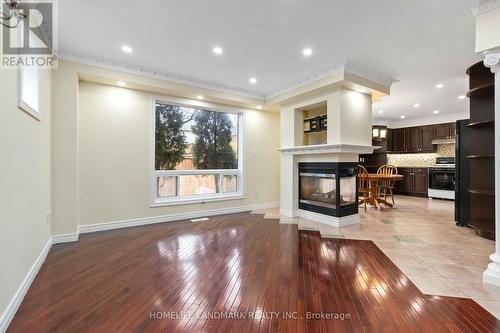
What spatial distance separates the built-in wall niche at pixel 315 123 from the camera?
183 inches

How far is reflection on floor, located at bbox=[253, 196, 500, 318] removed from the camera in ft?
6.73

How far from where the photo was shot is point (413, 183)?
25.7ft

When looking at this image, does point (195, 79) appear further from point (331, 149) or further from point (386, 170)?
point (386, 170)

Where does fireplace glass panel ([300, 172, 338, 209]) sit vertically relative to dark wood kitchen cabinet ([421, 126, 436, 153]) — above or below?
below

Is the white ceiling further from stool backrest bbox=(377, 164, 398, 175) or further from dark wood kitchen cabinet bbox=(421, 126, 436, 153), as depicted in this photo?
dark wood kitchen cabinet bbox=(421, 126, 436, 153)

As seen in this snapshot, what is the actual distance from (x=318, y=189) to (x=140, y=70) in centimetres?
397

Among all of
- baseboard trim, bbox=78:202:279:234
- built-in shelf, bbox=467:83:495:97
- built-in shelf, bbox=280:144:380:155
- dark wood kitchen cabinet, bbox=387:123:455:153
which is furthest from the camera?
dark wood kitchen cabinet, bbox=387:123:455:153

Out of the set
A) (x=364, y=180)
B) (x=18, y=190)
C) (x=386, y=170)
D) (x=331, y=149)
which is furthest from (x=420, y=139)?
(x=18, y=190)

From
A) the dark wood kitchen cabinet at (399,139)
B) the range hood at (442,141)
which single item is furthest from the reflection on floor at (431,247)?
the dark wood kitchen cabinet at (399,139)

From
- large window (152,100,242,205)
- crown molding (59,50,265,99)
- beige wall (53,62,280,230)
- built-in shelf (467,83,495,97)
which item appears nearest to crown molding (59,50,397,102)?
crown molding (59,50,265,99)

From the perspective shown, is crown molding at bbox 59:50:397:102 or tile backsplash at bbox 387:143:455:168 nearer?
crown molding at bbox 59:50:397:102

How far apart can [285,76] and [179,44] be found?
1.97 metres

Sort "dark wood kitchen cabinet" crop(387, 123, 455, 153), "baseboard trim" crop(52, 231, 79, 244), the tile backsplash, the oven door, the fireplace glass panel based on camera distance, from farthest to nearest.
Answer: the tile backsplash
"dark wood kitchen cabinet" crop(387, 123, 455, 153)
the oven door
the fireplace glass panel
"baseboard trim" crop(52, 231, 79, 244)

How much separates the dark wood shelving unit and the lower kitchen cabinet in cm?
431
